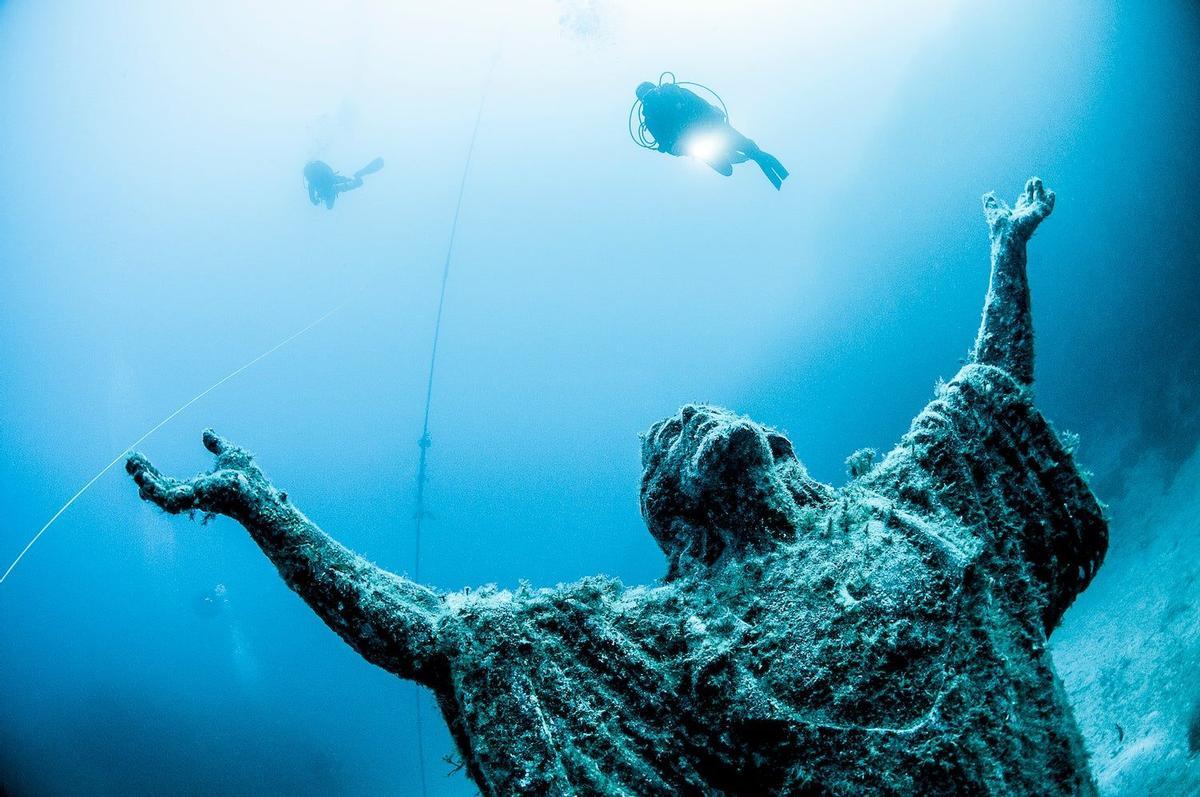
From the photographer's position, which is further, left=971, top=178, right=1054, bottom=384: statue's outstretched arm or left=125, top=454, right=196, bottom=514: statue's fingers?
left=971, top=178, right=1054, bottom=384: statue's outstretched arm

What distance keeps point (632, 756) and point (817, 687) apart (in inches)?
29.3

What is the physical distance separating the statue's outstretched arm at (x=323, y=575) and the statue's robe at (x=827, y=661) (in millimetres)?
140

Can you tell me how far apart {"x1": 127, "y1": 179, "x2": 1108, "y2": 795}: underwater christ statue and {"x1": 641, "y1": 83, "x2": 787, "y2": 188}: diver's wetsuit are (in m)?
6.59

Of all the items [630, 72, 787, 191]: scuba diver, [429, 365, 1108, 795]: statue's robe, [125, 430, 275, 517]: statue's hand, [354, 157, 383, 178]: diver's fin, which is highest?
[354, 157, 383, 178]: diver's fin

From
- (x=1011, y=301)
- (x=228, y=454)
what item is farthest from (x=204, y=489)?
(x=1011, y=301)

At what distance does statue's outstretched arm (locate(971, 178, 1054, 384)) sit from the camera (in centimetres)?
282

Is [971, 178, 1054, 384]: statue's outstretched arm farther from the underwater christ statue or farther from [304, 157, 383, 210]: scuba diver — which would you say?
[304, 157, 383, 210]: scuba diver

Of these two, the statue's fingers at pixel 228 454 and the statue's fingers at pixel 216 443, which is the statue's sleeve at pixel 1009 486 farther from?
the statue's fingers at pixel 216 443

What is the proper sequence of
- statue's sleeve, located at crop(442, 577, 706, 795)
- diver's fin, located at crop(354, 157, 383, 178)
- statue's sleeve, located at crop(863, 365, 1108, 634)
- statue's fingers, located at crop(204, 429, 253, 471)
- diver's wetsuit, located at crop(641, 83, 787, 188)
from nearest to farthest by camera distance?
1. statue's sleeve, located at crop(442, 577, 706, 795)
2. statue's fingers, located at crop(204, 429, 253, 471)
3. statue's sleeve, located at crop(863, 365, 1108, 634)
4. diver's wetsuit, located at crop(641, 83, 787, 188)
5. diver's fin, located at crop(354, 157, 383, 178)

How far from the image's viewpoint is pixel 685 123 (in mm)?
7902

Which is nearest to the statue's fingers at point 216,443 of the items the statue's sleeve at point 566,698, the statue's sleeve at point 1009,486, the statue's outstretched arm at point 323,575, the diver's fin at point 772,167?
the statue's outstretched arm at point 323,575

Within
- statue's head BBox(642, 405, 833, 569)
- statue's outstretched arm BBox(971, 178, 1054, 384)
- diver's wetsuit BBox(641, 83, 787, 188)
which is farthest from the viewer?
diver's wetsuit BBox(641, 83, 787, 188)

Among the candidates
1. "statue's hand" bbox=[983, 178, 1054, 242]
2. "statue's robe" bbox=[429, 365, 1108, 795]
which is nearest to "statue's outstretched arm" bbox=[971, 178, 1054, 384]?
"statue's hand" bbox=[983, 178, 1054, 242]

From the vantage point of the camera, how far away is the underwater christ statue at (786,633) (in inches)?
74.7
